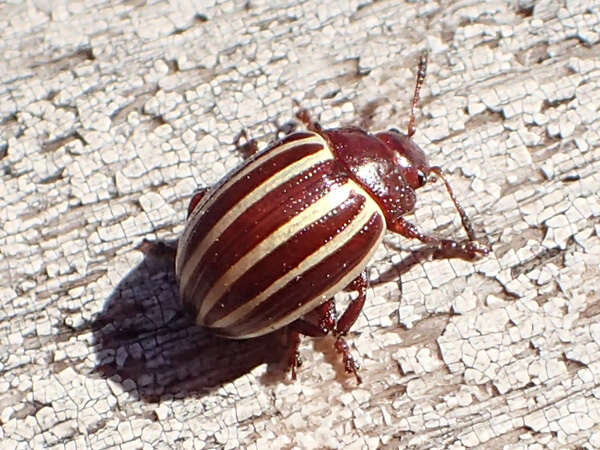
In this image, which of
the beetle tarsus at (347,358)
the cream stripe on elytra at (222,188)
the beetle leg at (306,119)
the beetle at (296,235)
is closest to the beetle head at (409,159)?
the beetle at (296,235)

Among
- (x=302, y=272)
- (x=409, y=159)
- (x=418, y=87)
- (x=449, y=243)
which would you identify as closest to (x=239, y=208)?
(x=302, y=272)

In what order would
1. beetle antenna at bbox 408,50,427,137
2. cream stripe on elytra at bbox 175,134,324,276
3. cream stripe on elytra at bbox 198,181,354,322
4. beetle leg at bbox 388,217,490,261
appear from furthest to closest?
beetle antenna at bbox 408,50,427,137
beetle leg at bbox 388,217,490,261
cream stripe on elytra at bbox 175,134,324,276
cream stripe on elytra at bbox 198,181,354,322

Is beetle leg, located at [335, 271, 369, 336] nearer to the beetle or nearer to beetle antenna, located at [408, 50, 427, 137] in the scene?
the beetle

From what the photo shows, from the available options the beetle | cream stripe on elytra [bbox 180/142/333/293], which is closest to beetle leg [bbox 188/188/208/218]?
the beetle

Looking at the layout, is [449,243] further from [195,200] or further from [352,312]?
[195,200]

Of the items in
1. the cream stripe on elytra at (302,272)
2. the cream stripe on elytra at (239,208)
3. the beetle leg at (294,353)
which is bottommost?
the beetle leg at (294,353)

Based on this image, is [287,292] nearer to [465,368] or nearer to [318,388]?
[318,388]

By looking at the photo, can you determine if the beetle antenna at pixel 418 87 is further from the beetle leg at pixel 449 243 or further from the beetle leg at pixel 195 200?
the beetle leg at pixel 195 200
